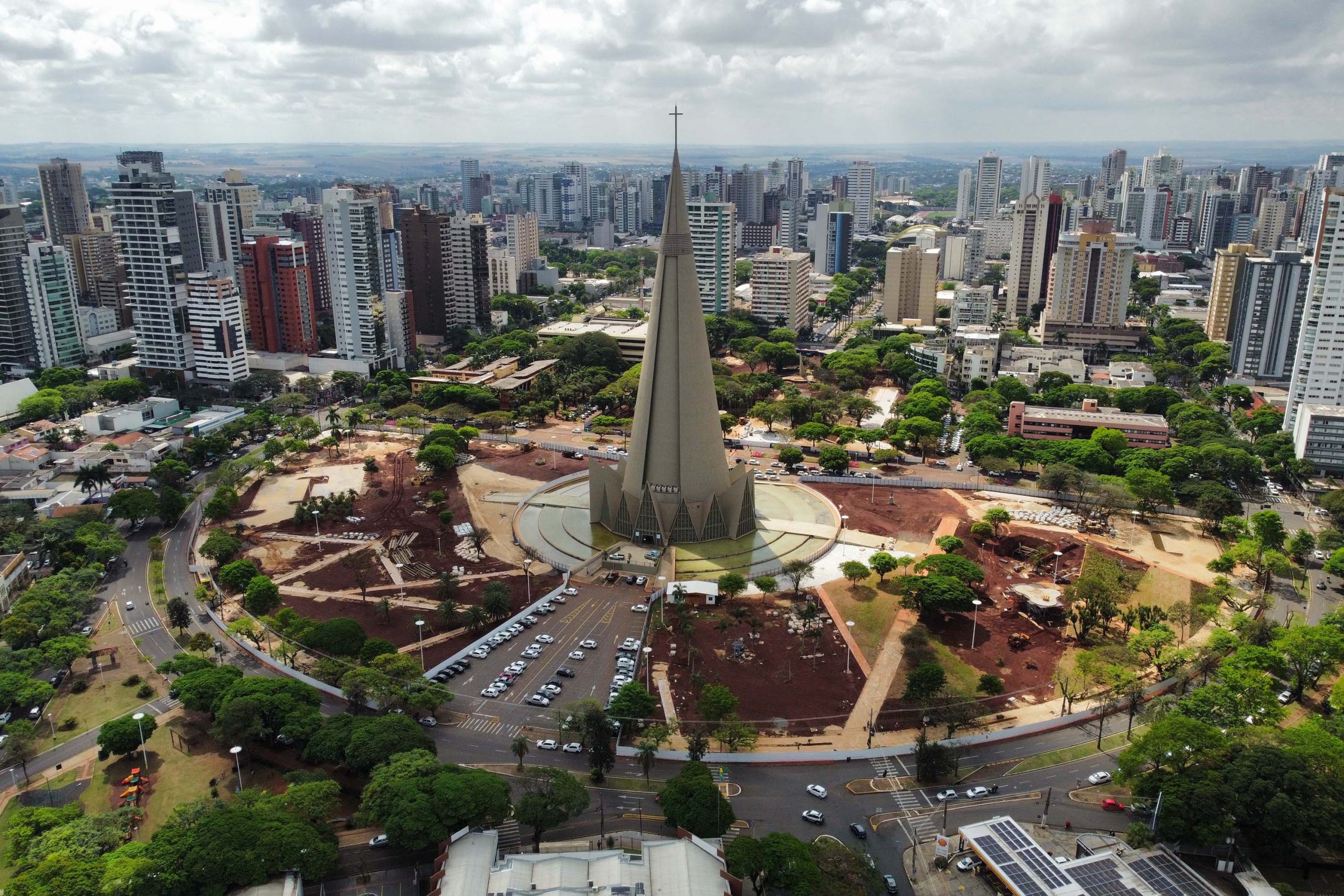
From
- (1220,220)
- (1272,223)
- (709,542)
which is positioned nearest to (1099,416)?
(709,542)

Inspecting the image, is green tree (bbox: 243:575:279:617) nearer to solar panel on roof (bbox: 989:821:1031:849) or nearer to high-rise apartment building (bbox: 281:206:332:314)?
solar panel on roof (bbox: 989:821:1031:849)

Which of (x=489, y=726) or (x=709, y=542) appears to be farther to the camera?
(x=709, y=542)

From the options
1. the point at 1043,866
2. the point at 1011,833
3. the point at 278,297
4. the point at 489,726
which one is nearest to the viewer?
the point at 1043,866

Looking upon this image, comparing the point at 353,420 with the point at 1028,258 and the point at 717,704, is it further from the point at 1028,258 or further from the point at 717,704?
the point at 1028,258

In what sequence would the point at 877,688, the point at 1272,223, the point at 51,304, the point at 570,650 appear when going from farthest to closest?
the point at 1272,223 → the point at 51,304 → the point at 570,650 → the point at 877,688

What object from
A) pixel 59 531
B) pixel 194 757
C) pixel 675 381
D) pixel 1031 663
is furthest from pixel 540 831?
pixel 59 531

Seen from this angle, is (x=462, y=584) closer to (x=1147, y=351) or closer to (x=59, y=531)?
(x=59, y=531)

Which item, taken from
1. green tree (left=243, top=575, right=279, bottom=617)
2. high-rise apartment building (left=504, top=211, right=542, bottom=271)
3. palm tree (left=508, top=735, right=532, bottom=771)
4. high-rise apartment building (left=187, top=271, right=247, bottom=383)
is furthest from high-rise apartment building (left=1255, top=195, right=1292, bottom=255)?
green tree (left=243, top=575, right=279, bottom=617)
